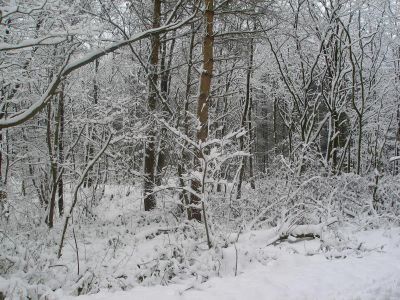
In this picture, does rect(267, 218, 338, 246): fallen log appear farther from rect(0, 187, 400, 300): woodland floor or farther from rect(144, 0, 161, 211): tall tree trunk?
rect(144, 0, 161, 211): tall tree trunk

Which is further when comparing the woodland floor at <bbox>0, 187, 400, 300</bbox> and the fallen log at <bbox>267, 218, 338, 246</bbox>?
the fallen log at <bbox>267, 218, 338, 246</bbox>

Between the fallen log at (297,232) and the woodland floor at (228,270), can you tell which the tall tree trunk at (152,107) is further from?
the fallen log at (297,232)

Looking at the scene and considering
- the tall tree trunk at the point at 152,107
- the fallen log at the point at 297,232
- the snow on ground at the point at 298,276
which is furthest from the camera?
the tall tree trunk at the point at 152,107

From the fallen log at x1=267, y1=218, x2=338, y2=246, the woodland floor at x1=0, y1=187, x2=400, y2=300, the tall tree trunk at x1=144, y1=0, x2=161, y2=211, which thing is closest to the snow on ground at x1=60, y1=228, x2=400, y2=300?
the woodland floor at x1=0, y1=187, x2=400, y2=300

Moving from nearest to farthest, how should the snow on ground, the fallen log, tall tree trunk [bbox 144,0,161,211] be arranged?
the snow on ground
the fallen log
tall tree trunk [bbox 144,0,161,211]

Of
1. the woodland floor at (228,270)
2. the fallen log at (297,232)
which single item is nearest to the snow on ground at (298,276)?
the woodland floor at (228,270)

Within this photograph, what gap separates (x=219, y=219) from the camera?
827 centimetres

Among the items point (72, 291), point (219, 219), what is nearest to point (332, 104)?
point (219, 219)

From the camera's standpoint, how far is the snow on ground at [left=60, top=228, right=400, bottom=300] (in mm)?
4133

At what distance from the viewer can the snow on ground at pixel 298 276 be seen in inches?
163

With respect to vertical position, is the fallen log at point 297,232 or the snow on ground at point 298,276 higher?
the fallen log at point 297,232

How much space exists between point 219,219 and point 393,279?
429cm

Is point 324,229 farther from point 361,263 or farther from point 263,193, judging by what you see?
point 263,193

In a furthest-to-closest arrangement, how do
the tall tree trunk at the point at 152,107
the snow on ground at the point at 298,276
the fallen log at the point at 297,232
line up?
the tall tree trunk at the point at 152,107 < the fallen log at the point at 297,232 < the snow on ground at the point at 298,276
